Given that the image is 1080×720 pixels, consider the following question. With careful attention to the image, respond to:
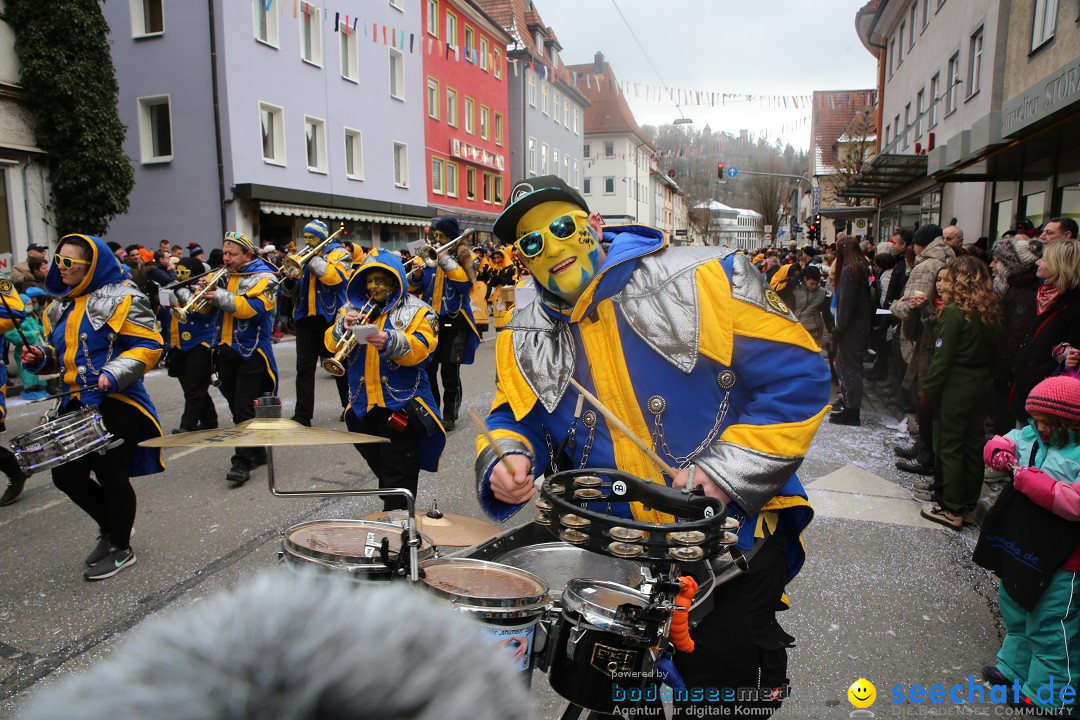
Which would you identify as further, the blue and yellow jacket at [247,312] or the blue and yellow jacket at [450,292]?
the blue and yellow jacket at [450,292]

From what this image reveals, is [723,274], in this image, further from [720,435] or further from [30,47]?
[30,47]

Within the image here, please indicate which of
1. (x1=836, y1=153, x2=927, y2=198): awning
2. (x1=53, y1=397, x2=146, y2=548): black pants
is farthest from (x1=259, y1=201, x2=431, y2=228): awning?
(x1=53, y1=397, x2=146, y2=548): black pants

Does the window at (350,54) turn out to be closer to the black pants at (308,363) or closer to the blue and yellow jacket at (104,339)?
the black pants at (308,363)

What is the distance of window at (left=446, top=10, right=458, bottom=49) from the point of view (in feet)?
98.5

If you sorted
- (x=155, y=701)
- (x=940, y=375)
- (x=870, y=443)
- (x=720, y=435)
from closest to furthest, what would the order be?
(x=155, y=701) < (x=720, y=435) < (x=940, y=375) < (x=870, y=443)

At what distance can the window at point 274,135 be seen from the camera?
66.9 ft

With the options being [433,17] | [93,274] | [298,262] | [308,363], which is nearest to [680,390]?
[93,274]

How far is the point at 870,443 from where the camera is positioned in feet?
24.1

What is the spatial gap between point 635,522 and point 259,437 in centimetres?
146

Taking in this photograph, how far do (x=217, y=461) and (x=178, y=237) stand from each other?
15.0 m

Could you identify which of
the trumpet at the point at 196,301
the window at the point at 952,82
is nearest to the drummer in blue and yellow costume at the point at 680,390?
the trumpet at the point at 196,301

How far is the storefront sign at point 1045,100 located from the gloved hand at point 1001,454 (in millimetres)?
4931

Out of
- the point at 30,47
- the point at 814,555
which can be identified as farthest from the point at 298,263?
the point at 30,47

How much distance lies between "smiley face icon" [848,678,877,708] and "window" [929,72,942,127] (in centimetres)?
1913
